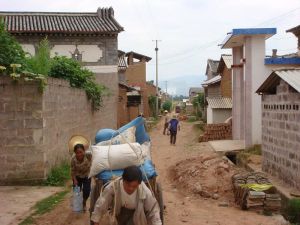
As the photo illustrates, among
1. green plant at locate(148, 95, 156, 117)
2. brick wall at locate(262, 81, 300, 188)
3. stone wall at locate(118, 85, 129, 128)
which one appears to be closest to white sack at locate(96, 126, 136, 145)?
brick wall at locate(262, 81, 300, 188)

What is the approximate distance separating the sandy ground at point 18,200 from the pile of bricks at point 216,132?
14.8 metres

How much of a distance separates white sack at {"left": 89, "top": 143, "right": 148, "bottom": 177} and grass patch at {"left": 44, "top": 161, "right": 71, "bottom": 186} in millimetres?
4800

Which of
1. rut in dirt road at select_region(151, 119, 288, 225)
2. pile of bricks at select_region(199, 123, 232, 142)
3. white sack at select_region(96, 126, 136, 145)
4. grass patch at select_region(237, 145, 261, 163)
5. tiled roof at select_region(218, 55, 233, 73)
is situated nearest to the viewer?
white sack at select_region(96, 126, 136, 145)

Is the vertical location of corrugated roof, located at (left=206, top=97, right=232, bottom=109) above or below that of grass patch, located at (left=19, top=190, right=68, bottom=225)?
above

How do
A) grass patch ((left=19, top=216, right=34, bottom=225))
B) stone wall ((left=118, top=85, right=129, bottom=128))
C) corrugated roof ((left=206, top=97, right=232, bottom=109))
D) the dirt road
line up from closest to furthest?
grass patch ((left=19, top=216, right=34, bottom=225)), the dirt road, stone wall ((left=118, top=85, right=129, bottom=128)), corrugated roof ((left=206, top=97, right=232, bottom=109))

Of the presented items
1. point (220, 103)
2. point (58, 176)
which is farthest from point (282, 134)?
point (220, 103)

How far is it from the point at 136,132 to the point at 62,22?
21.9 metres

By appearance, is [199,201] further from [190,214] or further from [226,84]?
[226,84]

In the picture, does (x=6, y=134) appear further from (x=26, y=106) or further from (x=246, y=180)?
(x=246, y=180)

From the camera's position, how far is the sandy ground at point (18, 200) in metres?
7.88

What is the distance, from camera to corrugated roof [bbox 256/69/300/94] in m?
10.5

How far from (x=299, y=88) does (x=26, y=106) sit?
19.7 feet

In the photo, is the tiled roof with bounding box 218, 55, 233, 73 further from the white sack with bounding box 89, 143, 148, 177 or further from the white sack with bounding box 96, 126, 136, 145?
the white sack with bounding box 89, 143, 148, 177

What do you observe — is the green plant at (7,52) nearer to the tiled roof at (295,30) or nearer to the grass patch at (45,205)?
the grass patch at (45,205)
